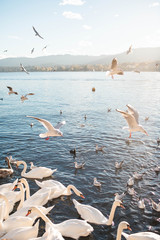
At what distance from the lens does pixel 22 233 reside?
28.1 ft

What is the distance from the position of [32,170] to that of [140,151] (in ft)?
31.3

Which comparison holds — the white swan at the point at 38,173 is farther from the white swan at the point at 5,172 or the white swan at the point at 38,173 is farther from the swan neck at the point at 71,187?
the swan neck at the point at 71,187

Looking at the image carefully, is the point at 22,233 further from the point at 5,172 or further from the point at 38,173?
the point at 5,172

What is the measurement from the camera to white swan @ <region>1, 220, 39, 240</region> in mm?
8523

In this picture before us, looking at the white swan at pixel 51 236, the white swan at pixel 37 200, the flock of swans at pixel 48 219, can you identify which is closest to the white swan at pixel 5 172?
the flock of swans at pixel 48 219

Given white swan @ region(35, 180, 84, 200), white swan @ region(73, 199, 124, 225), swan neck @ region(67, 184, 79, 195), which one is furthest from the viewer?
white swan @ region(35, 180, 84, 200)

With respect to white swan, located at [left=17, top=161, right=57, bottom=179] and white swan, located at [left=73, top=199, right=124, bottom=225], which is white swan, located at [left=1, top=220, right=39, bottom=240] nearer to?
white swan, located at [left=73, top=199, right=124, bottom=225]

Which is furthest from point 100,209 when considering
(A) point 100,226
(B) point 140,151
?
(B) point 140,151

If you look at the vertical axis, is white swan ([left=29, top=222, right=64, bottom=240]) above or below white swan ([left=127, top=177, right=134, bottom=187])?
above

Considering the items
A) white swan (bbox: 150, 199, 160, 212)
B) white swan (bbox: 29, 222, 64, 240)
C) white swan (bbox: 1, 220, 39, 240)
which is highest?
white swan (bbox: 29, 222, 64, 240)

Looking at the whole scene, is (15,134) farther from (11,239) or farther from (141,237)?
(141,237)

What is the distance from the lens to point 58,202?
11.8m

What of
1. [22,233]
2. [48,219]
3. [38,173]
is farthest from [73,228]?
[38,173]

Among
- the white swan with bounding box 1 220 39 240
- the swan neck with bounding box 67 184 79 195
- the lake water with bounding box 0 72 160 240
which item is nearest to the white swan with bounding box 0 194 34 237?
the white swan with bounding box 1 220 39 240
